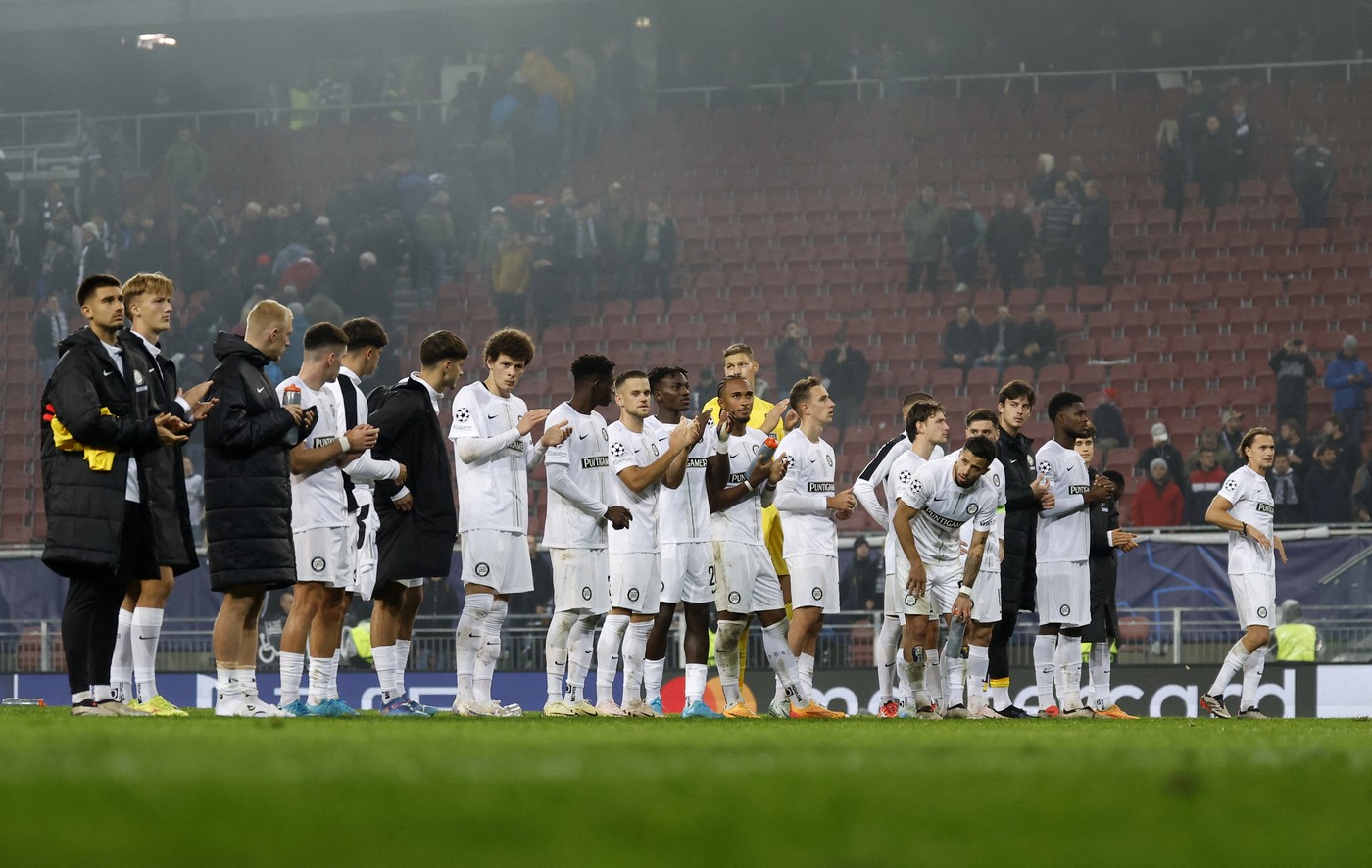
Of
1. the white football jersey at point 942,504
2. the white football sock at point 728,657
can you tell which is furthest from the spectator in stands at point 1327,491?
the white football sock at point 728,657

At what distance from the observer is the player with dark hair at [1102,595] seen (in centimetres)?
1251

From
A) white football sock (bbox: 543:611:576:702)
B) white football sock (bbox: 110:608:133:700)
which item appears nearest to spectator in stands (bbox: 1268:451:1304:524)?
white football sock (bbox: 543:611:576:702)

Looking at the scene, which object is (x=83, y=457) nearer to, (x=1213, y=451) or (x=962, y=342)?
(x=1213, y=451)

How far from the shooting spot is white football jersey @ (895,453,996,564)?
10.6 meters

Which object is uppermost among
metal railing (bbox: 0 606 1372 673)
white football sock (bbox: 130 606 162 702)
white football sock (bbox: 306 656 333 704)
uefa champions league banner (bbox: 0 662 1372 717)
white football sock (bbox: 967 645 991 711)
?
white football sock (bbox: 130 606 162 702)

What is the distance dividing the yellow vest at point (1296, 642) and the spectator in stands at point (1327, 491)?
2640 mm

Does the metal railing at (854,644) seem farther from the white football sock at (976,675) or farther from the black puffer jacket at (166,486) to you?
the black puffer jacket at (166,486)

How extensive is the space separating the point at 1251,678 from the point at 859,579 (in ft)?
14.8

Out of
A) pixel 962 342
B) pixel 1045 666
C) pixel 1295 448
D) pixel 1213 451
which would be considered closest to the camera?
pixel 1045 666

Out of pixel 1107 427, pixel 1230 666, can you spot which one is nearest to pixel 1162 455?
pixel 1107 427

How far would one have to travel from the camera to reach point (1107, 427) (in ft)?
66.5

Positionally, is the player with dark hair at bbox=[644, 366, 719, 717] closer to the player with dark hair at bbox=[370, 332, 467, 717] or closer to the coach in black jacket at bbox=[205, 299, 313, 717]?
the player with dark hair at bbox=[370, 332, 467, 717]

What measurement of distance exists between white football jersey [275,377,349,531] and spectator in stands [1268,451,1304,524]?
39.1ft

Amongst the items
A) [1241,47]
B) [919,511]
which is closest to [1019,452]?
[919,511]
